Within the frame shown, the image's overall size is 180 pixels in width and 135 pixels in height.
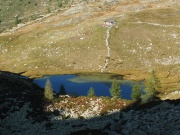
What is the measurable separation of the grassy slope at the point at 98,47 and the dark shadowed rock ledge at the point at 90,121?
62.5 meters

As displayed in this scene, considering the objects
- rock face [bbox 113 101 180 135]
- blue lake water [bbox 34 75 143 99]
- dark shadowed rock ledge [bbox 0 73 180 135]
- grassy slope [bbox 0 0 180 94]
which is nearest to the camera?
rock face [bbox 113 101 180 135]

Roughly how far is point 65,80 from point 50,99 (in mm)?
53824

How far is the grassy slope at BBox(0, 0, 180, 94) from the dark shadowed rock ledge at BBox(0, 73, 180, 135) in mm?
62526

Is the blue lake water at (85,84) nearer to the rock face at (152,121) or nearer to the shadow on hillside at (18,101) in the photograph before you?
the shadow on hillside at (18,101)

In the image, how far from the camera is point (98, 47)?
162 metres

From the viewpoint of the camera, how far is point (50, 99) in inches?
3351

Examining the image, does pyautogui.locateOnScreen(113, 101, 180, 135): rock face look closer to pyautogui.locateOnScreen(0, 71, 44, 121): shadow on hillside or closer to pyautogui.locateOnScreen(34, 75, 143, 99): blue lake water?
pyautogui.locateOnScreen(0, 71, 44, 121): shadow on hillside

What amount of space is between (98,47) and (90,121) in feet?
304

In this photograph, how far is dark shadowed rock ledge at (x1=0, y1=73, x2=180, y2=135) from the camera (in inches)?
2239

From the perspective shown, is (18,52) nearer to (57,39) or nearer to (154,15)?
(57,39)

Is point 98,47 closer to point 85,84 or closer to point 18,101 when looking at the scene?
point 85,84

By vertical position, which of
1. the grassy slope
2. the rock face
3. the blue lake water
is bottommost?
the blue lake water

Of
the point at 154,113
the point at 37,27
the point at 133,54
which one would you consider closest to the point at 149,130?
the point at 154,113

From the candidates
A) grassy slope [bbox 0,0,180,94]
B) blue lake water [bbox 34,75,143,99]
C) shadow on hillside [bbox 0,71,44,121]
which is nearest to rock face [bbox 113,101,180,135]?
shadow on hillside [bbox 0,71,44,121]
